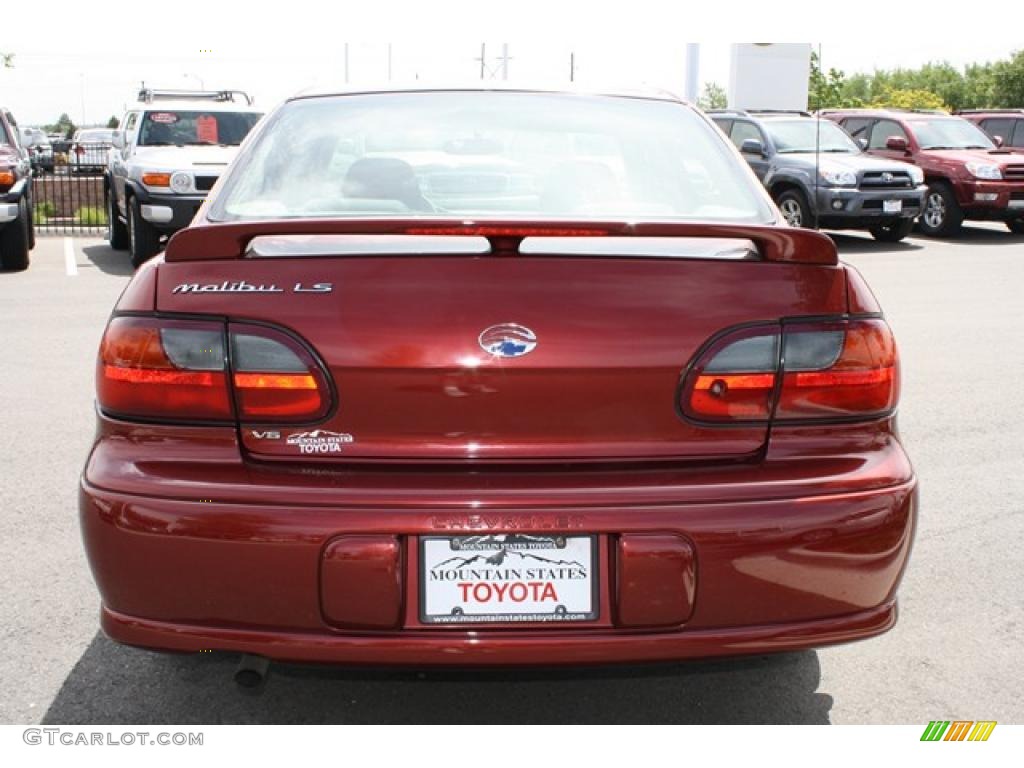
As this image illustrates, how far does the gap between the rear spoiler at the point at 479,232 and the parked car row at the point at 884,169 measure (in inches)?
520

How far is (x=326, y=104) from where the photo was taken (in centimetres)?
387

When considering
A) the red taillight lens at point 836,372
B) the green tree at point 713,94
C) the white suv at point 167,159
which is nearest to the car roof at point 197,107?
the white suv at point 167,159

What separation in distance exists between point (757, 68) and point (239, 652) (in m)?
30.2

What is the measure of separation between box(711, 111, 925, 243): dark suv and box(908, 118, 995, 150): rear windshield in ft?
5.07

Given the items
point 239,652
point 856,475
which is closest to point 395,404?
point 239,652

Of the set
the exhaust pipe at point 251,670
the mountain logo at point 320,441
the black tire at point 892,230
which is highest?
the mountain logo at point 320,441

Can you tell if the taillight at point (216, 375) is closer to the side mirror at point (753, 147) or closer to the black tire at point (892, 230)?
the side mirror at point (753, 147)

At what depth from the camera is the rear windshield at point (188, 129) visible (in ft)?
47.0

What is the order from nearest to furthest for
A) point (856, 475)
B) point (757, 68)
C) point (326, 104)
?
point (856, 475)
point (326, 104)
point (757, 68)

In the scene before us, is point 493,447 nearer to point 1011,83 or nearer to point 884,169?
point 884,169

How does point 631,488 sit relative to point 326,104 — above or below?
below

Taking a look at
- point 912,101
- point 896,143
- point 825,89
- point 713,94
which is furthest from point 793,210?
point 713,94

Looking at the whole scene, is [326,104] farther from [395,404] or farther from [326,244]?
Result: [395,404]

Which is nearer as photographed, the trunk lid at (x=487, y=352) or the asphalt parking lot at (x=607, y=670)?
the trunk lid at (x=487, y=352)
